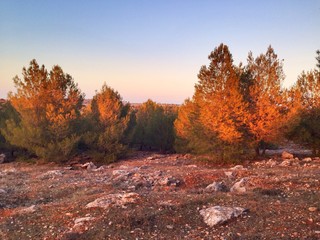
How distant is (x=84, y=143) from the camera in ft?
98.9

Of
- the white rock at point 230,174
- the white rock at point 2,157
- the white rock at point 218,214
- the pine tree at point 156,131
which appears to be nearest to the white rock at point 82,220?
the white rock at point 218,214

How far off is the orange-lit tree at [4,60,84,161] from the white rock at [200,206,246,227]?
20.4 m

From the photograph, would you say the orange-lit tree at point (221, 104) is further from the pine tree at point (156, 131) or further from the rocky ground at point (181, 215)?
the pine tree at point (156, 131)

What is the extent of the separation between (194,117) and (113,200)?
15737mm

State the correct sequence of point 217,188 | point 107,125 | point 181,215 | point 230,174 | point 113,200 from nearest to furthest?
point 181,215
point 113,200
point 217,188
point 230,174
point 107,125

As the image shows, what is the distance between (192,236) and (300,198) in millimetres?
4858

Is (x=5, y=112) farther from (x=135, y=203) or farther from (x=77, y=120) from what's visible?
(x=135, y=203)

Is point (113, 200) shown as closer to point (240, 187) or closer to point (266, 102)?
point (240, 187)

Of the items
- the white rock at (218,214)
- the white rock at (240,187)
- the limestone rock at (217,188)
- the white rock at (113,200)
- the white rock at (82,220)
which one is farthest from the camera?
the limestone rock at (217,188)

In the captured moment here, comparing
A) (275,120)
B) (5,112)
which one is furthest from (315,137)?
(5,112)

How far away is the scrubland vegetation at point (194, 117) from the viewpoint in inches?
810

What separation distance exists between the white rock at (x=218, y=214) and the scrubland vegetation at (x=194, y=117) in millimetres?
12095

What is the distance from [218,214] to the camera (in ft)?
26.4

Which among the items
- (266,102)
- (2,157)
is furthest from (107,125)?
(266,102)
